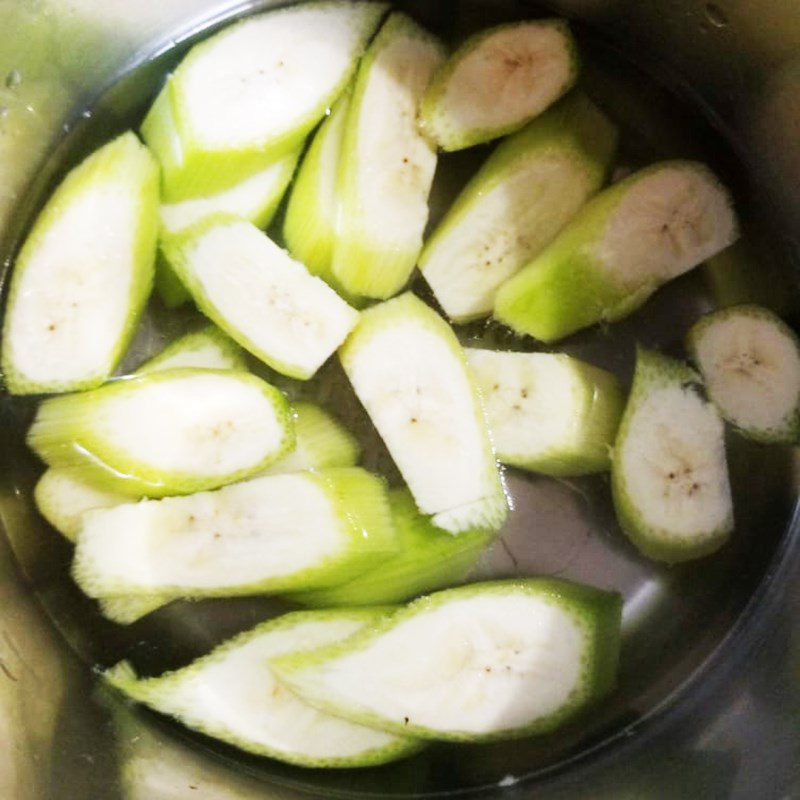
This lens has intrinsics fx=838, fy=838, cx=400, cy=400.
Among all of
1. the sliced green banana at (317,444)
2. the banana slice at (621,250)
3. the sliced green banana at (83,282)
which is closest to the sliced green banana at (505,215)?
the banana slice at (621,250)

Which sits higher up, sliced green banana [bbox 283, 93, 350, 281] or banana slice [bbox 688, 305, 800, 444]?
sliced green banana [bbox 283, 93, 350, 281]

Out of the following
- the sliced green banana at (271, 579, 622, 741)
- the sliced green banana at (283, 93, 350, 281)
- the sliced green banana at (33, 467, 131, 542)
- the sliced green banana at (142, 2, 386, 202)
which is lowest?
the sliced green banana at (271, 579, 622, 741)

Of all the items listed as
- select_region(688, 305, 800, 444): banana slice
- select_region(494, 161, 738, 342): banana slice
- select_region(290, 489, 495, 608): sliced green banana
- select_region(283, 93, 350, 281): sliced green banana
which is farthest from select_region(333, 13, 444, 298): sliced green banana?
select_region(688, 305, 800, 444): banana slice

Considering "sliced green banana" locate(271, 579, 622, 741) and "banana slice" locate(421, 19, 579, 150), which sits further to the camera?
"banana slice" locate(421, 19, 579, 150)

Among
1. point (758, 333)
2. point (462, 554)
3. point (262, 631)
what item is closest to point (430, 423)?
point (462, 554)

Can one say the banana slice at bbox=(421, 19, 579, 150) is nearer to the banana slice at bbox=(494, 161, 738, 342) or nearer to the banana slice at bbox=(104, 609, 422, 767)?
the banana slice at bbox=(494, 161, 738, 342)

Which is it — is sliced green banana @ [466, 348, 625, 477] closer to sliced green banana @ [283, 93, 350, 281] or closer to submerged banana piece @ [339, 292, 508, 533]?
submerged banana piece @ [339, 292, 508, 533]

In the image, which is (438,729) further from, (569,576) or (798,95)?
(798,95)
